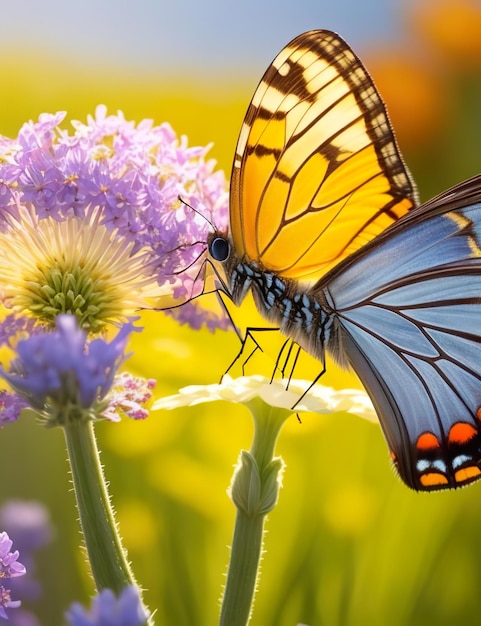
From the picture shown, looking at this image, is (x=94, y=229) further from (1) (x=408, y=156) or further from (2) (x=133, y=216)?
(1) (x=408, y=156)

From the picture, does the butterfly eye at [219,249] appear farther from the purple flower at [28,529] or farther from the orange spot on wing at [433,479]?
the purple flower at [28,529]

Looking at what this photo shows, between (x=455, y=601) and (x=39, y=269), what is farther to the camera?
(x=455, y=601)

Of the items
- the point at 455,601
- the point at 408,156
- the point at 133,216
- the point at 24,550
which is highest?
the point at 408,156

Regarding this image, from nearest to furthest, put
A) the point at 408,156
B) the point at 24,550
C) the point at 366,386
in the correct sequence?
the point at 366,386, the point at 24,550, the point at 408,156

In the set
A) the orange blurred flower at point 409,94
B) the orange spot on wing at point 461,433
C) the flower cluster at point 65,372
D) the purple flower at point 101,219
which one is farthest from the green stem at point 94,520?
the orange blurred flower at point 409,94

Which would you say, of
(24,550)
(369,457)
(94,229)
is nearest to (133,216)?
(94,229)

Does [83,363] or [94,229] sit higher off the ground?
[94,229]

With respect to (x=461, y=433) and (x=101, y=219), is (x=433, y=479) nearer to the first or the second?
(x=461, y=433)
